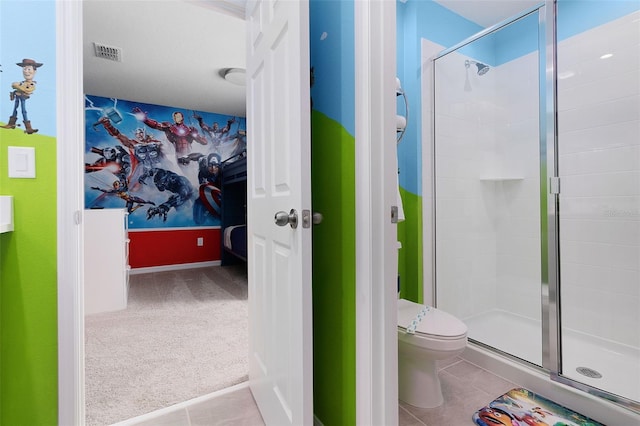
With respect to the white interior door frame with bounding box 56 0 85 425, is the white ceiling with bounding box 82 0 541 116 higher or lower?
higher

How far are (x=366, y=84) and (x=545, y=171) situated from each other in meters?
1.40

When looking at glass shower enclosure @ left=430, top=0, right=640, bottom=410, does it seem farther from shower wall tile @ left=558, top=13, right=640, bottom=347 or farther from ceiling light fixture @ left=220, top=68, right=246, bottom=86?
ceiling light fixture @ left=220, top=68, right=246, bottom=86

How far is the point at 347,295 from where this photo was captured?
3.63 feet

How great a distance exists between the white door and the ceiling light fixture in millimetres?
1905

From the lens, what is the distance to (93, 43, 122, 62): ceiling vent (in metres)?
2.81

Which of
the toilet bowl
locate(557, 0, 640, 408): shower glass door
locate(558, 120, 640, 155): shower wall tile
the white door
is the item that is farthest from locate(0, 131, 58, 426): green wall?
locate(558, 120, 640, 155): shower wall tile

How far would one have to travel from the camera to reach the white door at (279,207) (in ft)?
3.26

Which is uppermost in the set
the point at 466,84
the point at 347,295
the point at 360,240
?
the point at 466,84

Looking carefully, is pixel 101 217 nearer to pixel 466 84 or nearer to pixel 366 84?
pixel 366 84

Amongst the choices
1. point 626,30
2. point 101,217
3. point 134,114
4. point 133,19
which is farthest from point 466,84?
point 134,114

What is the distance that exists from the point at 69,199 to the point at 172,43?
2.18 metres

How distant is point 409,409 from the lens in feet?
4.91

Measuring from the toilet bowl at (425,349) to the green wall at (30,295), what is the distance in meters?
1.42

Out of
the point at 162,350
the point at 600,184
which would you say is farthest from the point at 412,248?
the point at 162,350
